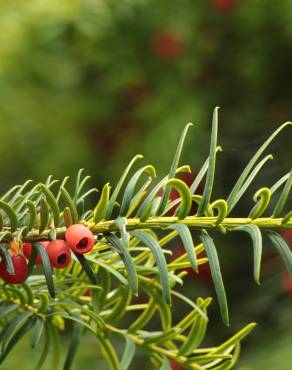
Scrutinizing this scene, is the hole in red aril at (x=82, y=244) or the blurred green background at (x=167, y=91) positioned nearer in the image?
the hole in red aril at (x=82, y=244)

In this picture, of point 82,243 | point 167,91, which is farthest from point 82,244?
point 167,91

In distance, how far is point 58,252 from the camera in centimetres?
32

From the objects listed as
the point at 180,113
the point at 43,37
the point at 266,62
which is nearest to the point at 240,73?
the point at 266,62

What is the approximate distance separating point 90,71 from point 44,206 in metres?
1.34

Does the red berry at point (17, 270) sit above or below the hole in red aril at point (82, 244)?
below

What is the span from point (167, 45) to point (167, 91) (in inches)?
3.3

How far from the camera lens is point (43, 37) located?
1398mm

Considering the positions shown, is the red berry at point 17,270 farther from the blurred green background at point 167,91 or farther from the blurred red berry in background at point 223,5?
the blurred red berry in background at point 223,5

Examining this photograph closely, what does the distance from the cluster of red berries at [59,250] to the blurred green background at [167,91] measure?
1.00m

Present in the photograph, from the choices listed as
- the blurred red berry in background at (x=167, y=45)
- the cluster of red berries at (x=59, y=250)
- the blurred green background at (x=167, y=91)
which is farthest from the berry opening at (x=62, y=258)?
the blurred red berry in background at (x=167, y=45)

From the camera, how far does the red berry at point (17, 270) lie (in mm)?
321

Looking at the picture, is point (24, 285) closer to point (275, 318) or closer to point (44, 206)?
point (44, 206)

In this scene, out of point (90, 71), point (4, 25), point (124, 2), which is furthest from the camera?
point (90, 71)

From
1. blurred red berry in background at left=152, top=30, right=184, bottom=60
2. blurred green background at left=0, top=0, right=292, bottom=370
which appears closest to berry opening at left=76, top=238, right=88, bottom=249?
blurred green background at left=0, top=0, right=292, bottom=370
